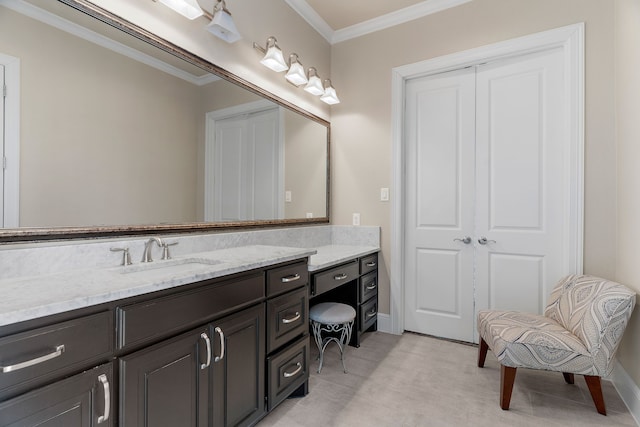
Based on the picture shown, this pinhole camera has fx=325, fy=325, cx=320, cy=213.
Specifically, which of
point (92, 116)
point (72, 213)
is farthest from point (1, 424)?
point (92, 116)

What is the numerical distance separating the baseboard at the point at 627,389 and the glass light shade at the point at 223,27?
3.01 m

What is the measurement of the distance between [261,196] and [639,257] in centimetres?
226

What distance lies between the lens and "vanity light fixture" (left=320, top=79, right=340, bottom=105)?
9.49ft

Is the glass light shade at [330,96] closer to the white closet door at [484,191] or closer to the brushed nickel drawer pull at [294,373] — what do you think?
the white closet door at [484,191]

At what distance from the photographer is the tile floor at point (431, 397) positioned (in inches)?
67.6

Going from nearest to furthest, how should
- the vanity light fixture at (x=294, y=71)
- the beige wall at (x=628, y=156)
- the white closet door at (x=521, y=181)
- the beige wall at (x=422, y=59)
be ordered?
the beige wall at (x=628, y=156) < the beige wall at (x=422, y=59) < the white closet door at (x=521, y=181) < the vanity light fixture at (x=294, y=71)

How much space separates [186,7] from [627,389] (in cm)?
323

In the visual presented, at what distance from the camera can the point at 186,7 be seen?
5.54 feet

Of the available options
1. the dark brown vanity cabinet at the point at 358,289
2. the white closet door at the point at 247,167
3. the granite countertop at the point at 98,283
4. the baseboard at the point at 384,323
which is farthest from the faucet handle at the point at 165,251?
the baseboard at the point at 384,323

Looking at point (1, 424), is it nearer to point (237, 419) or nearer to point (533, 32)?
point (237, 419)

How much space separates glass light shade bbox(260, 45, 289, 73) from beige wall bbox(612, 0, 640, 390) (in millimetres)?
2079

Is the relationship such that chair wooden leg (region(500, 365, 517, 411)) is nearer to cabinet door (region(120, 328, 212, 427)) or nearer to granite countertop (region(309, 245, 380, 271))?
granite countertop (region(309, 245, 380, 271))

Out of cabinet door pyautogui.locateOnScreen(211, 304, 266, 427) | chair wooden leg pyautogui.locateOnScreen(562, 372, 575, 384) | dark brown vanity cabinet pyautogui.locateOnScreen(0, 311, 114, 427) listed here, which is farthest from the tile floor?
dark brown vanity cabinet pyautogui.locateOnScreen(0, 311, 114, 427)

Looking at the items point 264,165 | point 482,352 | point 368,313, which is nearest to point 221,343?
point 264,165
